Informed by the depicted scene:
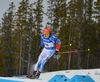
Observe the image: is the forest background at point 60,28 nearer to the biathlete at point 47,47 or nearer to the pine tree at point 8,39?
the pine tree at point 8,39

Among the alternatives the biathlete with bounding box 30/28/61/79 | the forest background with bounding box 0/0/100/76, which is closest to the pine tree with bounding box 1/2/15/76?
the forest background with bounding box 0/0/100/76

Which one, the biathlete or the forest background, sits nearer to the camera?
the biathlete

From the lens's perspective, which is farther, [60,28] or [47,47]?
[60,28]

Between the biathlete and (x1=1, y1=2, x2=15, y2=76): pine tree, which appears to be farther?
(x1=1, y1=2, x2=15, y2=76): pine tree

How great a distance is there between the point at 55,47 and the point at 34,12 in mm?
27541

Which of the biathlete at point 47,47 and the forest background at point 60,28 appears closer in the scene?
the biathlete at point 47,47

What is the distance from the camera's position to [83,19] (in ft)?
127

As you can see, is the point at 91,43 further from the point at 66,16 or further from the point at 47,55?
the point at 47,55

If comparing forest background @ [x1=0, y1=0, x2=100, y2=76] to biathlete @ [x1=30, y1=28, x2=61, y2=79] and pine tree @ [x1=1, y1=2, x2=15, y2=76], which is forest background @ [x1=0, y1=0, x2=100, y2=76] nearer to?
pine tree @ [x1=1, y1=2, x2=15, y2=76]

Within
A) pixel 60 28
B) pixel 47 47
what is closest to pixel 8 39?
pixel 60 28

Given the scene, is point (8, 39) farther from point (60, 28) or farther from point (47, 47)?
point (47, 47)

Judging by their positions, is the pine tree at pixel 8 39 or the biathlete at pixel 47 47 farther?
the pine tree at pixel 8 39

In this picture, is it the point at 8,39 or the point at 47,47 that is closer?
the point at 47,47

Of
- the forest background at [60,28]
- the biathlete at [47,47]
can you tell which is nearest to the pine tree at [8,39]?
the forest background at [60,28]
